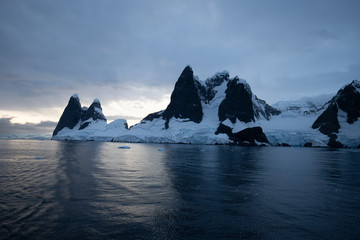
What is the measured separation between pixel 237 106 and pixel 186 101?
39783mm

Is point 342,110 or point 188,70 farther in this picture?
point 188,70

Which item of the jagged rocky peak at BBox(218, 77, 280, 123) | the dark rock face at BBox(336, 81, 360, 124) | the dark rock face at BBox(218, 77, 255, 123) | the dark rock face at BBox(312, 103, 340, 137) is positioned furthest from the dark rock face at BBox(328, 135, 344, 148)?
the dark rock face at BBox(218, 77, 255, 123)

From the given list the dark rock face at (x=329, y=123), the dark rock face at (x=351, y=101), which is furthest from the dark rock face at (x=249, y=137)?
the dark rock face at (x=351, y=101)

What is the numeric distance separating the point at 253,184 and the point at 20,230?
51.1ft

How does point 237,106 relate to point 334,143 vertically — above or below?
above

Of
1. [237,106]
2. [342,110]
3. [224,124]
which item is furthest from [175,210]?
[342,110]

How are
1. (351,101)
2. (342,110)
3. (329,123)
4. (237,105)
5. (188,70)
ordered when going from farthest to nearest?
(188,70), (237,105), (342,110), (351,101), (329,123)

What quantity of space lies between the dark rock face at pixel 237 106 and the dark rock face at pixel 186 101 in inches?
738

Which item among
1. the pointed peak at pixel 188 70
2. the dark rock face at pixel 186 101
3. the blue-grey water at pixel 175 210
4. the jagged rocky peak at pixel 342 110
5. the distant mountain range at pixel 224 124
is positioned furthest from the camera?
the pointed peak at pixel 188 70

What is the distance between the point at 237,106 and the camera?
154 metres

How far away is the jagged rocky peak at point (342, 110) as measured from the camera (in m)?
133

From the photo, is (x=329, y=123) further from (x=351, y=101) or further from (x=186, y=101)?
(x=186, y=101)

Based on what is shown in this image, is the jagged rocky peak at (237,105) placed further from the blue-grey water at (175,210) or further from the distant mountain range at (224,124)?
the blue-grey water at (175,210)

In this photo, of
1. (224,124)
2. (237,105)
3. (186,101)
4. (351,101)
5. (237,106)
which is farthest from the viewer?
(186,101)
